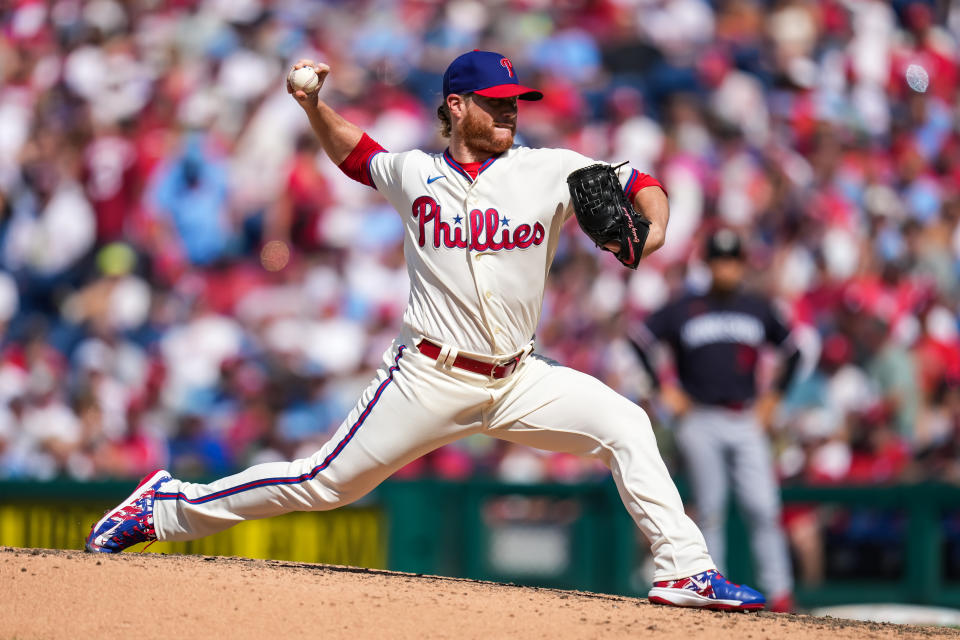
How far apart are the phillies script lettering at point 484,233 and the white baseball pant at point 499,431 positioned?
348mm

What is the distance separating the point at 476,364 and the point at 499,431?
25 cm

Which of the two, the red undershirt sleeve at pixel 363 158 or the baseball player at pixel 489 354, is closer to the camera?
the baseball player at pixel 489 354

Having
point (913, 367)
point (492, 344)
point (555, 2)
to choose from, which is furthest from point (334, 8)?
point (492, 344)

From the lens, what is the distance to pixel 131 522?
4.66m

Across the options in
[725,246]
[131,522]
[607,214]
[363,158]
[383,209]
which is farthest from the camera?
[383,209]

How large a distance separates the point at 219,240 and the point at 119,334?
1.08m

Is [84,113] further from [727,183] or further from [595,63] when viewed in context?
[727,183]

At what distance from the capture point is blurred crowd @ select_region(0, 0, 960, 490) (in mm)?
8688

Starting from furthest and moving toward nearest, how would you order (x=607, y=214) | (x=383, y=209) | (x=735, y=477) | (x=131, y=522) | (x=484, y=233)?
(x=383, y=209), (x=735, y=477), (x=131, y=522), (x=484, y=233), (x=607, y=214)

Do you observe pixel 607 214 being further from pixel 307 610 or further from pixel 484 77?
pixel 307 610

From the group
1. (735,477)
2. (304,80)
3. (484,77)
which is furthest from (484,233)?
(735,477)

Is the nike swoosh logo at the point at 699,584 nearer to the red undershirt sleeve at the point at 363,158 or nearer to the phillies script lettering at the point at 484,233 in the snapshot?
the phillies script lettering at the point at 484,233

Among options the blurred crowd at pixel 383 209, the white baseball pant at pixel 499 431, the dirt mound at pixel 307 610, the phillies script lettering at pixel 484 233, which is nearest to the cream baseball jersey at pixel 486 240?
the phillies script lettering at pixel 484 233

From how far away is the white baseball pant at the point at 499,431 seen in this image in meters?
4.20
